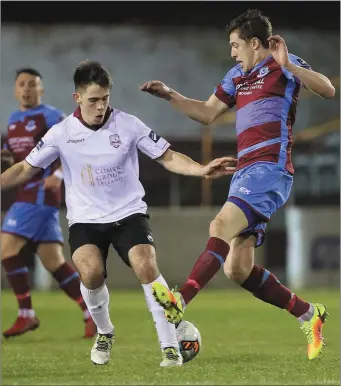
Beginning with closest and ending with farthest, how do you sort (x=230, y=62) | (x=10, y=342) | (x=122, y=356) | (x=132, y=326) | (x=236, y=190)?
1. (x=236, y=190)
2. (x=122, y=356)
3. (x=10, y=342)
4. (x=132, y=326)
5. (x=230, y=62)

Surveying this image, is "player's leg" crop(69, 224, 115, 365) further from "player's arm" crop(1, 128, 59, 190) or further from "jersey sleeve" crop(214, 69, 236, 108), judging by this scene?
"jersey sleeve" crop(214, 69, 236, 108)

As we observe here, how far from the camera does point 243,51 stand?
6004 millimetres

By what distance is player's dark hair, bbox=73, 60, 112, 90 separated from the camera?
18.6ft

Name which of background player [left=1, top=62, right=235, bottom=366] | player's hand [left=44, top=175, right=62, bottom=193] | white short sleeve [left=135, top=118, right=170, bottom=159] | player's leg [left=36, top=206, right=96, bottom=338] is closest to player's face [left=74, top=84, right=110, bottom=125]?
background player [left=1, top=62, right=235, bottom=366]

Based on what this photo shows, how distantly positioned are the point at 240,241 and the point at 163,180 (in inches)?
436

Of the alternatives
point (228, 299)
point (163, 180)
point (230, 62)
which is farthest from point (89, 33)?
point (228, 299)

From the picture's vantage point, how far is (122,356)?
21.6ft

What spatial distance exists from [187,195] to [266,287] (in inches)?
434

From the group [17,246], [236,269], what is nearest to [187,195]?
[17,246]

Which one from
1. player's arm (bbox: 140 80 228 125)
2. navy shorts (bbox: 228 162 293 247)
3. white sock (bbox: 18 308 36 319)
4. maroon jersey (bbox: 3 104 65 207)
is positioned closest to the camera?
navy shorts (bbox: 228 162 293 247)

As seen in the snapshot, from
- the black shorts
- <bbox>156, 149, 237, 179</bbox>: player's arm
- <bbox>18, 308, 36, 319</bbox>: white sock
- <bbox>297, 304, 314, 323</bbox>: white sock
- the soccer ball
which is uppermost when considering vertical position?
<bbox>156, 149, 237, 179</bbox>: player's arm

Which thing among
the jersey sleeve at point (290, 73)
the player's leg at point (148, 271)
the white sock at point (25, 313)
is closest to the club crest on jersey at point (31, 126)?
the white sock at point (25, 313)

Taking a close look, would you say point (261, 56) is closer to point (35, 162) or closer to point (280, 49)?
point (280, 49)

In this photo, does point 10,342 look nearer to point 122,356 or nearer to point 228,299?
point 122,356
